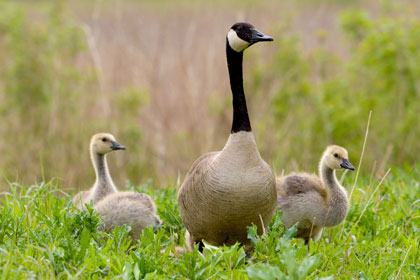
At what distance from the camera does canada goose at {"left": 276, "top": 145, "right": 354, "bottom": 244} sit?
5484 millimetres

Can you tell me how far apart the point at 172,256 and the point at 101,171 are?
2067mm

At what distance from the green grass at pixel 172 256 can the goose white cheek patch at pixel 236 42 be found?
140cm

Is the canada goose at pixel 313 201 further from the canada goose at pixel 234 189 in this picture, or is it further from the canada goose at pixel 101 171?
the canada goose at pixel 101 171

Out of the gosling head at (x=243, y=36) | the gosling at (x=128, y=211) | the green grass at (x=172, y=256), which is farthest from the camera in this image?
the gosling at (x=128, y=211)

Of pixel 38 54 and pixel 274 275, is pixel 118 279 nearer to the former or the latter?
pixel 274 275

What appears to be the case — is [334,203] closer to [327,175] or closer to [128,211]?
[327,175]

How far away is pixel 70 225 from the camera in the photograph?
4250 millimetres

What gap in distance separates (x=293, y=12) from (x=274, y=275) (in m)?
8.11

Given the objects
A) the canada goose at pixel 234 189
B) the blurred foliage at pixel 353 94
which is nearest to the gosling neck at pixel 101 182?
the canada goose at pixel 234 189

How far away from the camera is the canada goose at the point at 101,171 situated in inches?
238

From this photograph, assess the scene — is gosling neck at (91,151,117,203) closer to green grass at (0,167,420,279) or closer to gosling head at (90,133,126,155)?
gosling head at (90,133,126,155)

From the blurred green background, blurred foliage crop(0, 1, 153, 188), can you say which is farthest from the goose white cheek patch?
blurred foliage crop(0, 1, 153, 188)

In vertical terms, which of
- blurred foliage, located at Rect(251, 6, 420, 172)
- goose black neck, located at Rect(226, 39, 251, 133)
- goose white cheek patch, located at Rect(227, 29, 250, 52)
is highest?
goose white cheek patch, located at Rect(227, 29, 250, 52)

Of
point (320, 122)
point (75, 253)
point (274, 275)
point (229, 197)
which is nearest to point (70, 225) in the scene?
point (75, 253)
